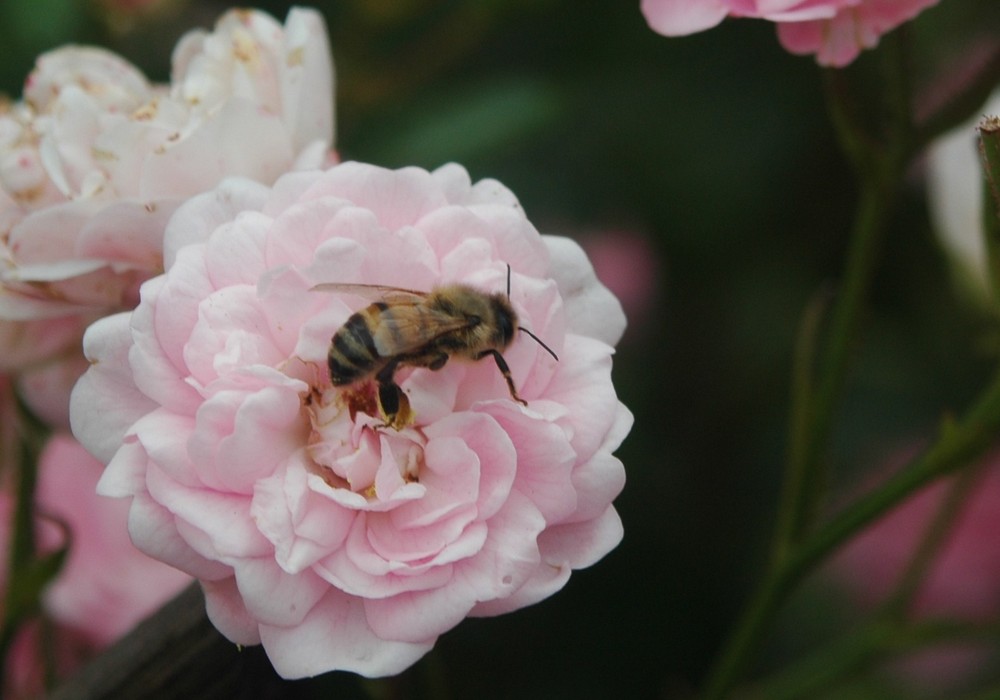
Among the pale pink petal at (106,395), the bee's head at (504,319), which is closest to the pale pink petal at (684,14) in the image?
the bee's head at (504,319)

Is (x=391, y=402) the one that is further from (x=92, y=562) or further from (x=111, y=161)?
(x=92, y=562)

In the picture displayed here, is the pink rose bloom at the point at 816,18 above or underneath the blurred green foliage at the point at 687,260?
above

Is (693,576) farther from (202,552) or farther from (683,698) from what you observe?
(202,552)

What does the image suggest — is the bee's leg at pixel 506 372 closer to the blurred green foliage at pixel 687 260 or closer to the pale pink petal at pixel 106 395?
the pale pink petal at pixel 106 395

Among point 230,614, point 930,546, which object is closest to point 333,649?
point 230,614

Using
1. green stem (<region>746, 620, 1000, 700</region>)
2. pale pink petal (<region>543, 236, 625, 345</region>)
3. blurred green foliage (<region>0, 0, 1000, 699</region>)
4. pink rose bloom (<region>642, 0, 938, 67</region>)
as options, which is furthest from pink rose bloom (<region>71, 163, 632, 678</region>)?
blurred green foliage (<region>0, 0, 1000, 699</region>)

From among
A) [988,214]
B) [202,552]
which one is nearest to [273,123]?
[202,552]

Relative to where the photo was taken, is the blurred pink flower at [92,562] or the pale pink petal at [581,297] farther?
the blurred pink flower at [92,562]

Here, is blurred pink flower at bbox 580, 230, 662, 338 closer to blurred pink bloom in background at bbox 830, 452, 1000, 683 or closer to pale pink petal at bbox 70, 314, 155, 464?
blurred pink bloom in background at bbox 830, 452, 1000, 683
